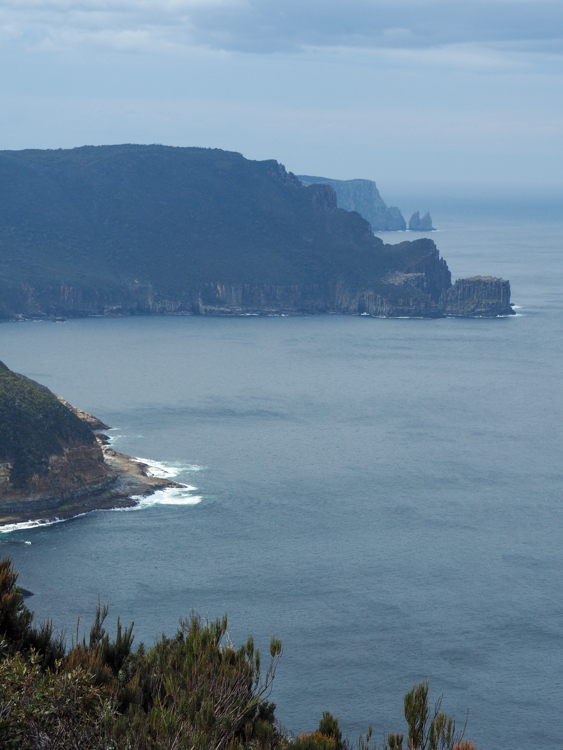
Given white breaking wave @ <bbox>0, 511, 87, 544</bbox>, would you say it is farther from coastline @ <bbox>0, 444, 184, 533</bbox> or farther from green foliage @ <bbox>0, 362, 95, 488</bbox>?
green foliage @ <bbox>0, 362, 95, 488</bbox>

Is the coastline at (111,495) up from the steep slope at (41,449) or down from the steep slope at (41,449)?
down

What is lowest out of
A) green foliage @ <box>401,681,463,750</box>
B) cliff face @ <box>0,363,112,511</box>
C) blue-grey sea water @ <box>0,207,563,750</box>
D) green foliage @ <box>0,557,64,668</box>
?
blue-grey sea water @ <box>0,207,563,750</box>

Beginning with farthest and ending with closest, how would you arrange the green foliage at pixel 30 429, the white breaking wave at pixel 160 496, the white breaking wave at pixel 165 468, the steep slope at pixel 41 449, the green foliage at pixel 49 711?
1. the white breaking wave at pixel 165 468
2. the green foliage at pixel 30 429
3. the steep slope at pixel 41 449
4. the white breaking wave at pixel 160 496
5. the green foliage at pixel 49 711

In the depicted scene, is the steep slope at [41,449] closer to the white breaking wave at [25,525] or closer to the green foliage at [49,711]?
the white breaking wave at [25,525]

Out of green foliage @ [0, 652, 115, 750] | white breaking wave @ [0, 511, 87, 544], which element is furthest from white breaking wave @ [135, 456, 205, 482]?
green foliage @ [0, 652, 115, 750]

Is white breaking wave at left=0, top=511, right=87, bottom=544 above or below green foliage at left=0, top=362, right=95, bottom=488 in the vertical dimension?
below

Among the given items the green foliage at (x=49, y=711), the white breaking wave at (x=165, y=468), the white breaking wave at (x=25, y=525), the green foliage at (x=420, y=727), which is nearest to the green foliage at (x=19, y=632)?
the green foliage at (x=49, y=711)

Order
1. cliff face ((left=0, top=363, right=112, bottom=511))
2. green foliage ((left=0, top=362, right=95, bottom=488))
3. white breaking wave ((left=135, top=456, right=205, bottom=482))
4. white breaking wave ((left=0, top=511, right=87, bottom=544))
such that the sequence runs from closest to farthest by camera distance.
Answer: white breaking wave ((left=0, top=511, right=87, bottom=544)) → cliff face ((left=0, top=363, right=112, bottom=511)) → green foliage ((left=0, top=362, right=95, bottom=488)) → white breaking wave ((left=135, top=456, right=205, bottom=482))

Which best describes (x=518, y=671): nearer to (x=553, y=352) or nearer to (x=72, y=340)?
(x=553, y=352)
